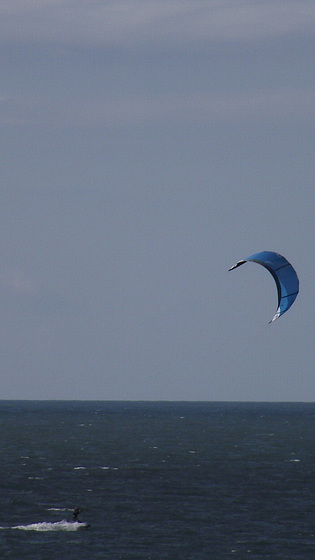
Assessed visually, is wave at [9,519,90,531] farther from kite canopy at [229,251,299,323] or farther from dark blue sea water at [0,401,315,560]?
kite canopy at [229,251,299,323]

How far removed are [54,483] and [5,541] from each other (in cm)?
2566

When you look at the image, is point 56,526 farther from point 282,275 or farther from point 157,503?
point 282,275

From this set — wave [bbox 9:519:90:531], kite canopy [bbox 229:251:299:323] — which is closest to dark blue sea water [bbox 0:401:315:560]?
wave [bbox 9:519:90:531]

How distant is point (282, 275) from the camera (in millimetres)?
51781

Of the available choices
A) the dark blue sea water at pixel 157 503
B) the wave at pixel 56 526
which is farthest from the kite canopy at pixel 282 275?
the wave at pixel 56 526

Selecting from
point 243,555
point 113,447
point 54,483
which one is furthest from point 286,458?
point 243,555

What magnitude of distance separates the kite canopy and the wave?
70.3ft

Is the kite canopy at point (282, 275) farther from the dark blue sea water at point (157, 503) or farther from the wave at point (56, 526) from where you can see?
the wave at point (56, 526)

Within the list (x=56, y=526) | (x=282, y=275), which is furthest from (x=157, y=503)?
(x=282, y=275)

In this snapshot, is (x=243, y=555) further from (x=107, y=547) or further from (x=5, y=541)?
(x=5, y=541)

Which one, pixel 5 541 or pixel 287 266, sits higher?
pixel 287 266

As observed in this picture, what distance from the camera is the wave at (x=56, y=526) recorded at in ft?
195

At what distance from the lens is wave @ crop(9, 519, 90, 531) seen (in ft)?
195

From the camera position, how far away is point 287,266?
51.1 metres
